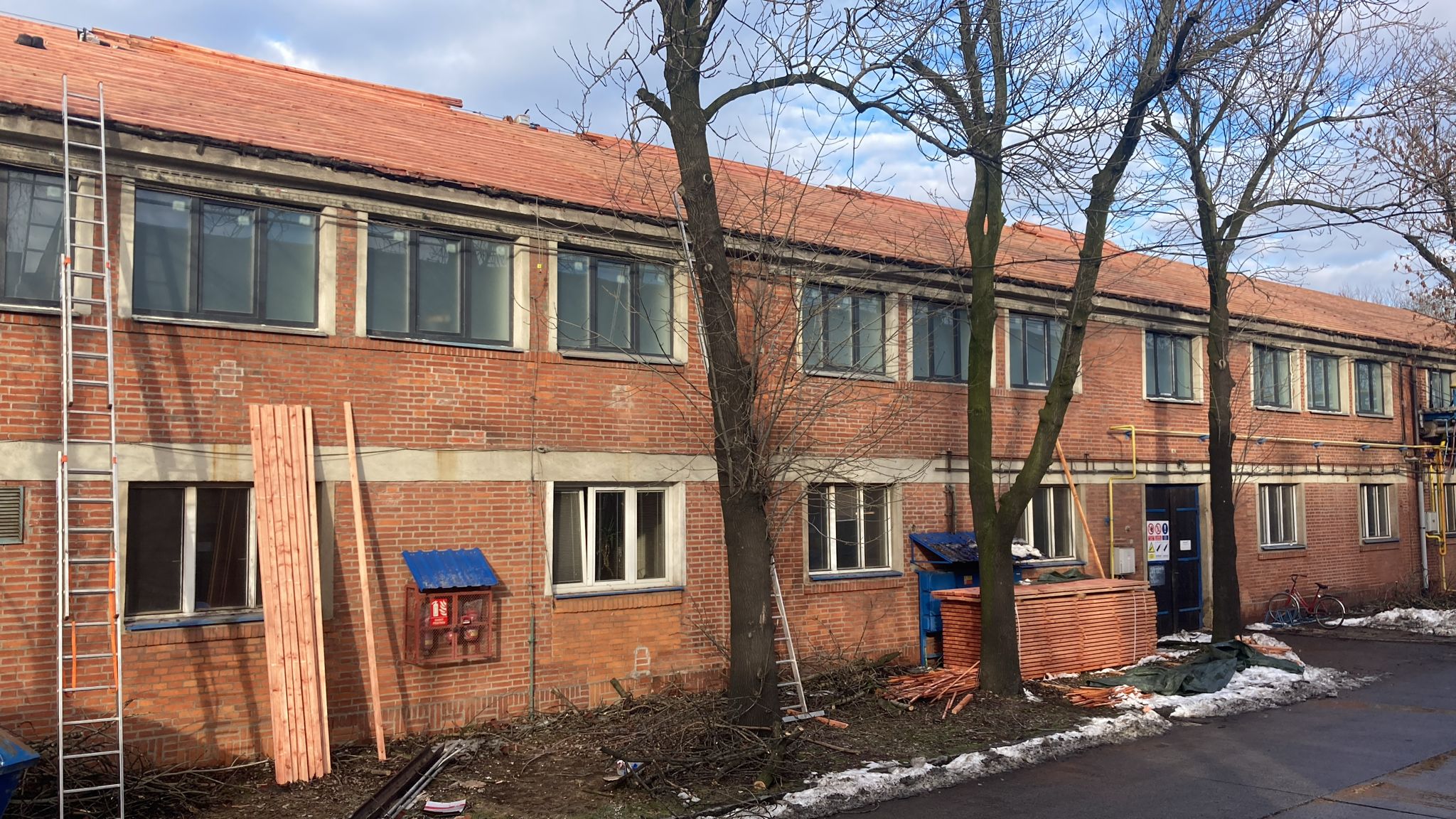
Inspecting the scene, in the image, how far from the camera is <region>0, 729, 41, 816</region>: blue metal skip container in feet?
21.2

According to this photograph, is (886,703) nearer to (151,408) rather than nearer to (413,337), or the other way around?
(413,337)

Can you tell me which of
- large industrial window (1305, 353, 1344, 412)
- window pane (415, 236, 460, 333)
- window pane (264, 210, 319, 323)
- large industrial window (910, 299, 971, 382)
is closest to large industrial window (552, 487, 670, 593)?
window pane (415, 236, 460, 333)

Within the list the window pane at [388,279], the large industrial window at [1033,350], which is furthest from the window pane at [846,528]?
the window pane at [388,279]

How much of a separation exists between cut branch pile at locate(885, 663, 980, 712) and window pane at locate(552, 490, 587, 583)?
374 centimetres

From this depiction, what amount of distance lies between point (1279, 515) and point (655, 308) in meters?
14.1

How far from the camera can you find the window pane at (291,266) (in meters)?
9.66

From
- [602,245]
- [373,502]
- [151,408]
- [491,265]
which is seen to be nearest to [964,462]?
[602,245]

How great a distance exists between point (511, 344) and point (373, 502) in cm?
212

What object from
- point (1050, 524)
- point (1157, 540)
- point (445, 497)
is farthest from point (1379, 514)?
point (445, 497)

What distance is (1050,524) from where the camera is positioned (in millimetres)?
16047

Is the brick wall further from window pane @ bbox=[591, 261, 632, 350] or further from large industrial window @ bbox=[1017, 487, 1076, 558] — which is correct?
large industrial window @ bbox=[1017, 487, 1076, 558]

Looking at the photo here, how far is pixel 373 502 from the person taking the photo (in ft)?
32.3

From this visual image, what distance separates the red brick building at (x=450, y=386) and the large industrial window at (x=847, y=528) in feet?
0.14

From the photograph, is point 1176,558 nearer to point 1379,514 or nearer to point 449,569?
point 1379,514
